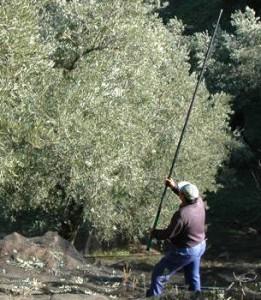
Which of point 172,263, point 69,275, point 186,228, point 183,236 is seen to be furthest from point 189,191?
point 69,275

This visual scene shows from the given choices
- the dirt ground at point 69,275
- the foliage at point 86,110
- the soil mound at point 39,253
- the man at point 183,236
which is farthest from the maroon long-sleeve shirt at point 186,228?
the soil mound at point 39,253

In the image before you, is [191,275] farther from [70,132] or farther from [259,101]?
[259,101]

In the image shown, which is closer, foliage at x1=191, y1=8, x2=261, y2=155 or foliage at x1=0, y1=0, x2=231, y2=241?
foliage at x1=0, y1=0, x2=231, y2=241

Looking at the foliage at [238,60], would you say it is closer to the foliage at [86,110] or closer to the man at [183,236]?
the foliage at [86,110]

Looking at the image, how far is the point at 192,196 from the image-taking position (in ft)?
35.9

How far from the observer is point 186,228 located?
10961 mm

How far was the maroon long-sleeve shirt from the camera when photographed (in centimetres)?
1091

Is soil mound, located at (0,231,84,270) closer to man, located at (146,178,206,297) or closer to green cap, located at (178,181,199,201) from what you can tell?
man, located at (146,178,206,297)

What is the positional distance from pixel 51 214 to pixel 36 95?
7816mm

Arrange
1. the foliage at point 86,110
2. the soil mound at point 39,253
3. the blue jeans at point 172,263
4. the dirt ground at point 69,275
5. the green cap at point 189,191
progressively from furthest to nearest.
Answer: the soil mound at point 39,253 → the foliage at point 86,110 → the dirt ground at point 69,275 → the blue jeans at point 172,263 → the green cap at point 189,191

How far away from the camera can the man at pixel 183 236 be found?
35.8 feet

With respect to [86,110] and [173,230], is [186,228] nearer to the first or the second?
[173,230]

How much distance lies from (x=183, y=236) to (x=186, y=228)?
0.57ft

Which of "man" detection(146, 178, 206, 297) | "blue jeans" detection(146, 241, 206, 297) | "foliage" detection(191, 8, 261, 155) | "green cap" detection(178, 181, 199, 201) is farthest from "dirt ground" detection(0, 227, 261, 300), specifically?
"foliage" detection(191, 8, 261, 155)
